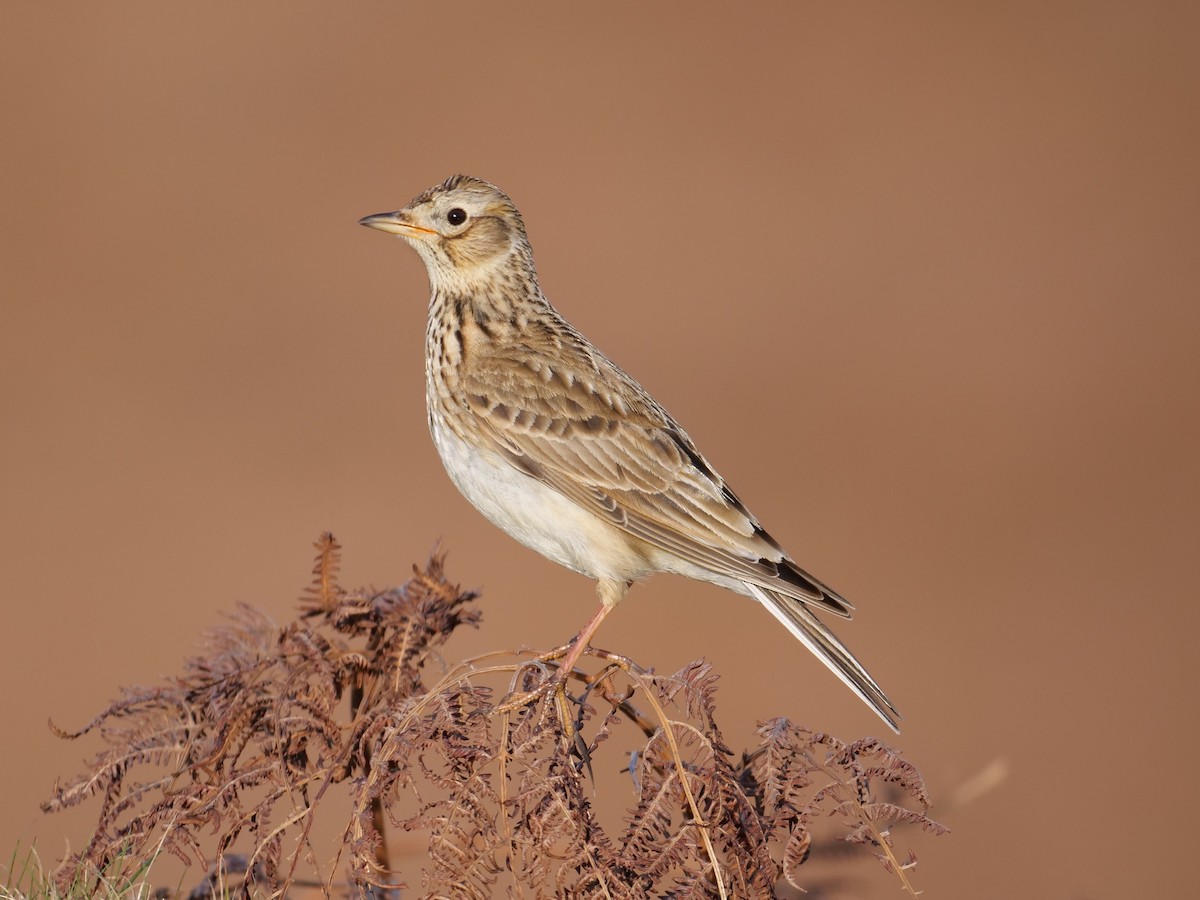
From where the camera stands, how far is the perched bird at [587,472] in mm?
4172

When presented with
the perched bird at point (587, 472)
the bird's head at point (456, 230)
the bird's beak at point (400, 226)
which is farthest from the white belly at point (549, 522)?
the bird's beak at point (400, 226)

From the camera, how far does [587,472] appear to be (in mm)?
4410

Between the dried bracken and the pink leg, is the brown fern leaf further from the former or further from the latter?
the pink leg

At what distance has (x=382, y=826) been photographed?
3.05 m

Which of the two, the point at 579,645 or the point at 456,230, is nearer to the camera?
the point at 579,645

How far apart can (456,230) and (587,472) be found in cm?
117

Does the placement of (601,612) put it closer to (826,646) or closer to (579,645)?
(579,645)

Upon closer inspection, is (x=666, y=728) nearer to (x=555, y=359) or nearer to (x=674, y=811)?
(x=674, y=811)

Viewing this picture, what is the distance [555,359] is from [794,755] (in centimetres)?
228

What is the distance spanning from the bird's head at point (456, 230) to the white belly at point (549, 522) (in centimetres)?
93

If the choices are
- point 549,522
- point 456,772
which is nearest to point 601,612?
point 549,522

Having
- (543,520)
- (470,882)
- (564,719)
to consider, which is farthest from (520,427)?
(470,882)

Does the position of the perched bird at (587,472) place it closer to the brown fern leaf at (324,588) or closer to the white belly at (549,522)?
the white belly at (549,522)

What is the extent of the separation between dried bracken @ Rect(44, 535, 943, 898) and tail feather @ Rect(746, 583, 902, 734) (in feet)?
2.99
